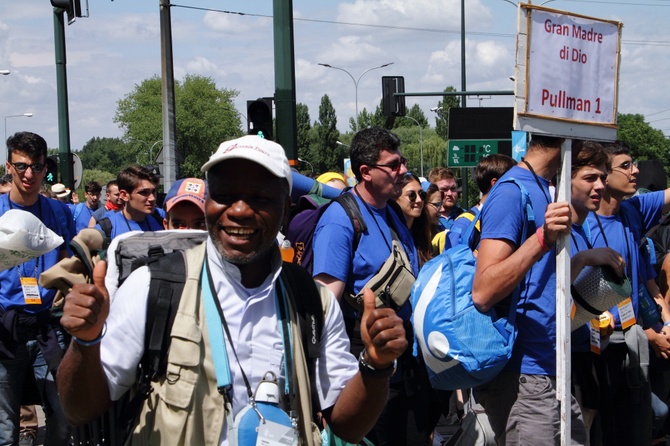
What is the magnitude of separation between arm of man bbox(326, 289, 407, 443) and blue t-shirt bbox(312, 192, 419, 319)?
7.14 feet

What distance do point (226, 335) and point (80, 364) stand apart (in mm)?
392

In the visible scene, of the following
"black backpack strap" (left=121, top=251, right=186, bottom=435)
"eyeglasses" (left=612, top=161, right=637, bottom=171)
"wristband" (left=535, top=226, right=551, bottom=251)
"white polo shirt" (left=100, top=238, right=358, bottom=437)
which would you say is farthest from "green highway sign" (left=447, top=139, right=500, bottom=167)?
"black backpack strap" (left=121, top=251, right=186, bottom=435)

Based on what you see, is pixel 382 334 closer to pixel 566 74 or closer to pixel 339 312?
pixel 339 312

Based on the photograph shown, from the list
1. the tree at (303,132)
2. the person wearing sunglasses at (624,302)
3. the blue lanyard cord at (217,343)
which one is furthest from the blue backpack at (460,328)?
the tree at (303,132)

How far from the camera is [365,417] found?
2768mm

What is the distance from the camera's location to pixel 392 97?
963 inches

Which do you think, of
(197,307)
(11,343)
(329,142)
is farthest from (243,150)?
(329,142)

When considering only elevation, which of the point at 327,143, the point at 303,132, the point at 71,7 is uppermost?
the point at 71,7

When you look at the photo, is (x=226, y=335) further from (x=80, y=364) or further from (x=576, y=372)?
(x=576, y=372)

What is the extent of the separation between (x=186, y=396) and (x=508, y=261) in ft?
6.39

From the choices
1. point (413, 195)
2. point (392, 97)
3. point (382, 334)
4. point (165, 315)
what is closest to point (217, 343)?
point (165, 315)

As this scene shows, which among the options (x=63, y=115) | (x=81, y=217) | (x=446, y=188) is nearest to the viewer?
(x=446, y=188)

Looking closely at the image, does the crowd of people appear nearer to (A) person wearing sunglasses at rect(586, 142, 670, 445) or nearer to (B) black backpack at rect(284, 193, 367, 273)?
(A) person wearing sunglasses at rect(586, 142, 670, 445)

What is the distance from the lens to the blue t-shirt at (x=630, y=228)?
5.25 metres
